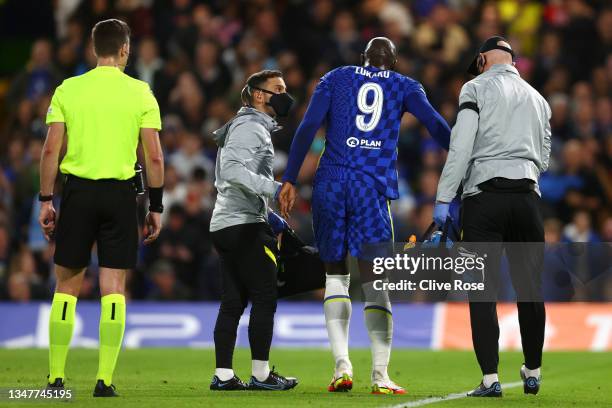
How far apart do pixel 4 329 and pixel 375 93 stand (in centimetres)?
761

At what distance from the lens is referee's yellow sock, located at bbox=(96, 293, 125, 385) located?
7574 millimetres

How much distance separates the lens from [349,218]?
828 cm

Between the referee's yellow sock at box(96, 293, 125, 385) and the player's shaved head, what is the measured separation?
2276 mm

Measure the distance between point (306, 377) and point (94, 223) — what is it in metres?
2.96

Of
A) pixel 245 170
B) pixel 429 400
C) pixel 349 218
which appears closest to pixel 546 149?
pixel 349 218

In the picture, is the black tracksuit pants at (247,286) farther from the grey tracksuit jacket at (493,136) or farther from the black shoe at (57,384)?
the grey tracksuit jacket at (493,136)

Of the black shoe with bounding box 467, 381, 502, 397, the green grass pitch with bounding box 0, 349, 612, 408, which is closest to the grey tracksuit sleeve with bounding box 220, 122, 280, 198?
the green grass pitch with bounding box 0, 349, 612, 408

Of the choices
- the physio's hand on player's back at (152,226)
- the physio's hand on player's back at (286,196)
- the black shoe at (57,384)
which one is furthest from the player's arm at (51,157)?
the physio's hand on player's back at (286,196)

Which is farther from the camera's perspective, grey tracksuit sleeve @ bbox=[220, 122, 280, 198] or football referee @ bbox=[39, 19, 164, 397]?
grey tracksuit sleeve @ bbox=[220, 122, 280, 198]

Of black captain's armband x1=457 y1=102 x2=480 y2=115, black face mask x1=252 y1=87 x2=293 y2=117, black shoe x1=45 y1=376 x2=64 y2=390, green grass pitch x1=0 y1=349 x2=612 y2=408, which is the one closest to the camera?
green grass pitch x1=0 y1=349 x2=612 y2=408

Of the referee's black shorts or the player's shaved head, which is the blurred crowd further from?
the referee's black shorts

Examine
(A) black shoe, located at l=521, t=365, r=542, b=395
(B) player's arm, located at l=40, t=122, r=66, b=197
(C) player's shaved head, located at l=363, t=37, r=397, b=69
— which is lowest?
(A) black shoe, located at l=521, t=365, r=542, b=395

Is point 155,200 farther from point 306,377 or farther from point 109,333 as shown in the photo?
point 306,377

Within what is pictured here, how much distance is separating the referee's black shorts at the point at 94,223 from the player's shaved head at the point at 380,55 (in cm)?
188
